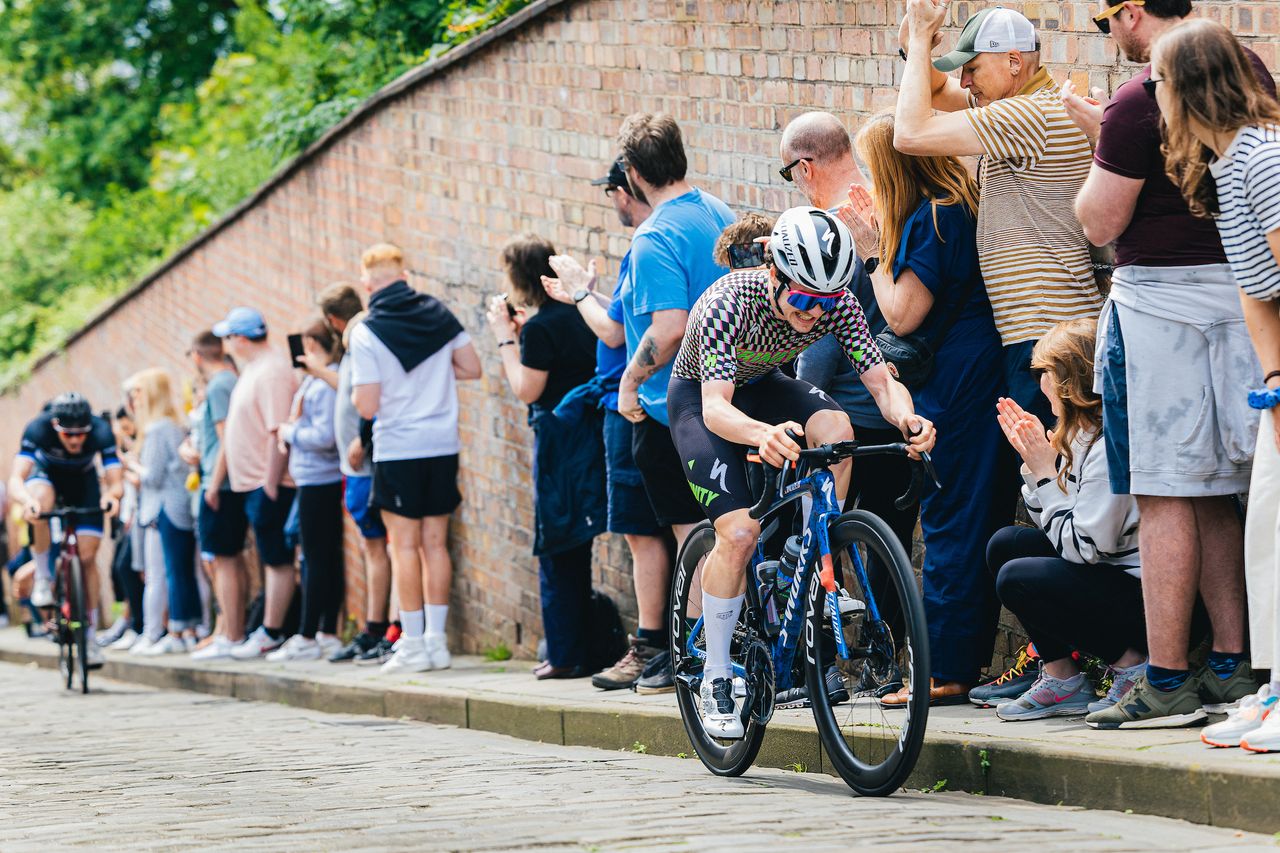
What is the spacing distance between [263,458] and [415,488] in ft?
8.90

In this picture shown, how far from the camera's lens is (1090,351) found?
5977 millimetres

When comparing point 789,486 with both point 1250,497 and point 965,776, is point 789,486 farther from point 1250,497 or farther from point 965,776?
point 1250,497

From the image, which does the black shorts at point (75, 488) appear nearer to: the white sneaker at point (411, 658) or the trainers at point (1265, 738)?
the white sneaker at point (411, 658)

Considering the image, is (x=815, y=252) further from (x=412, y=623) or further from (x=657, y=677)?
(x=412, y=623)

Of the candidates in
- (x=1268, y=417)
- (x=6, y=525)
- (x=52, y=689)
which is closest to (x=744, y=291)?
(x=1268, y=417)

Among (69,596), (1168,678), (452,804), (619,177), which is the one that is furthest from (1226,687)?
(69,596)

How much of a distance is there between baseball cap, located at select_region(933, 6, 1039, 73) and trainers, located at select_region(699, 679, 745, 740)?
91.7 inches

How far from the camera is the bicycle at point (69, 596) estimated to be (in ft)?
41.3

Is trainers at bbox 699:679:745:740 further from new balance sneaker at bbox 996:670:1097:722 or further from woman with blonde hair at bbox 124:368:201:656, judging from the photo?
woman with blonde hair at bbox 124:368:201:656

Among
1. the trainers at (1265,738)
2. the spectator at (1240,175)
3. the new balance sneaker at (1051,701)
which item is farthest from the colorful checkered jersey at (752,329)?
the trainers at (1265,738)

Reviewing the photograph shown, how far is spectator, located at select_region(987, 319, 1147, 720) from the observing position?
5914 mm

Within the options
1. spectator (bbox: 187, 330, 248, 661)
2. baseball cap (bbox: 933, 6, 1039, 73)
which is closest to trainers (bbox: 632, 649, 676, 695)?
baseball cap (bbox: 933, 6, 1039, 73)

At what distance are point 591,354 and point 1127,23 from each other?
4.03m

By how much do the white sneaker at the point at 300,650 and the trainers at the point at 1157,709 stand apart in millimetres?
7398
